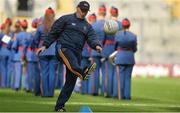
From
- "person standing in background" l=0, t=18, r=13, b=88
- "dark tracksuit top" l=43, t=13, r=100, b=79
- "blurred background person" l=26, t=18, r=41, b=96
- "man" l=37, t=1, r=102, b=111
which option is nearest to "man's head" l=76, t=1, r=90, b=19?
"man" l=37, t=1, r=102, b=111

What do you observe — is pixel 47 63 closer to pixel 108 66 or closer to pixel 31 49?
pixel 31 49

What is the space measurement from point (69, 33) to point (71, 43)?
21 cm

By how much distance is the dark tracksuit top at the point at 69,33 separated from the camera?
17344mm

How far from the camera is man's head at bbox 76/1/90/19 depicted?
1720 centimetres

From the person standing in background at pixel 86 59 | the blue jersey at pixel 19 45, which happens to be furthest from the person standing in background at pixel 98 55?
the blue jersey at pixel 19 45

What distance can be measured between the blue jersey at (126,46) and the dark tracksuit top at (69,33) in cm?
621

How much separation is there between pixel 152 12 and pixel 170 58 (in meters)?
3.32

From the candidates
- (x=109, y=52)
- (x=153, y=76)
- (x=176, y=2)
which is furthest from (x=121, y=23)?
(x=176, y=2)

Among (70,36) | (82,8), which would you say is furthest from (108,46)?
(82,8)

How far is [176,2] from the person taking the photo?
57906mm

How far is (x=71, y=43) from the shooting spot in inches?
682

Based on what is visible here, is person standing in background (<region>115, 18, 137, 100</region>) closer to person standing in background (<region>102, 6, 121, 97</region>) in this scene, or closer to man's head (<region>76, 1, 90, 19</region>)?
person standing in background (<region>102, 6, 121, 97</region>)

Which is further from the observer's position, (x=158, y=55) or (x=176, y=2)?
(x=176, y=2)

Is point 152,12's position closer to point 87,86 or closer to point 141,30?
point 141,30
